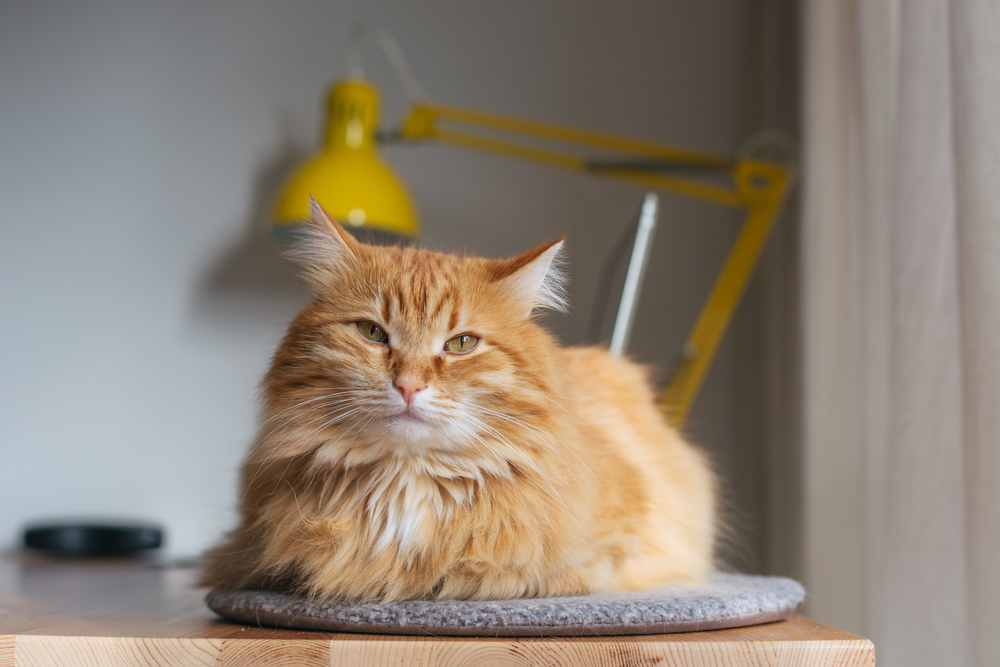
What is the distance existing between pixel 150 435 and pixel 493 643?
7.00 ft

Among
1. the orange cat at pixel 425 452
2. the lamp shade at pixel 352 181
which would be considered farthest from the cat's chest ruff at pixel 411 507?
the lamp shade at pixel 352 181

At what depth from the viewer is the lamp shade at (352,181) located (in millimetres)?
1974

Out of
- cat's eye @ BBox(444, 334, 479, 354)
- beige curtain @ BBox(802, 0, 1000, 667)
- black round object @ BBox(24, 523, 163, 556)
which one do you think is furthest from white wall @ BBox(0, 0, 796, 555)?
cat's eye @ BBox(444, 334, 479, 354)

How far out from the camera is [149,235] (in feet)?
8.37

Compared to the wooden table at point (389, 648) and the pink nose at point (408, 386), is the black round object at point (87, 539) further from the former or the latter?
the pink nose at point (408, 386)

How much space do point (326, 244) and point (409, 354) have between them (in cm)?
21

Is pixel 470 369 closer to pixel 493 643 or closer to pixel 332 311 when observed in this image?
pixel 332 311

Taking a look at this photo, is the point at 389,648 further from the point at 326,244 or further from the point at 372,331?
the point at 326,244

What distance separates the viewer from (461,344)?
35.2 inches

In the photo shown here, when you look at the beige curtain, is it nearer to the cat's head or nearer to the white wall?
the cat's head

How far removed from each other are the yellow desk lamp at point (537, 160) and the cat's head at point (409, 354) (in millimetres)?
683

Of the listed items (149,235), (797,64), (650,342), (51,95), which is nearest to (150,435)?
(149,235)

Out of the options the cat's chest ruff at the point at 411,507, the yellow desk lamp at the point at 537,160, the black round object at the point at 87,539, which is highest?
the yellow desk lamp at the point at 537,160

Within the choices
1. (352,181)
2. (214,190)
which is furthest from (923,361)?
(214,190)
